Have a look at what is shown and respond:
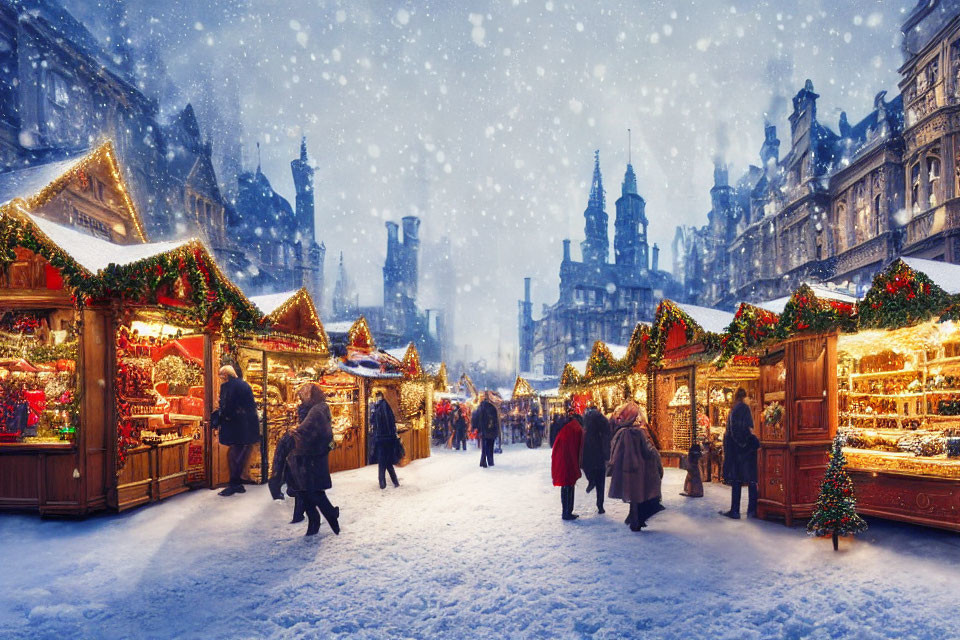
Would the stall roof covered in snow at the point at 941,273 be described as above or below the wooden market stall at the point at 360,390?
above

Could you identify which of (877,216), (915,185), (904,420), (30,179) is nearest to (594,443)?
(904,420)

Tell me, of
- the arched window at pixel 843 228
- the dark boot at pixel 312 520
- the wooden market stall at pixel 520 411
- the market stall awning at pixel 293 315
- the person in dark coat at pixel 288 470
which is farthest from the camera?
the wooden market stall at pixel 520 411

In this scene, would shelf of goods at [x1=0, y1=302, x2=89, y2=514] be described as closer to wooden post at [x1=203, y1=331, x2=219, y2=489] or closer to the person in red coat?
wooden post at [x1=203, y1=331, x2=219, y2=489]

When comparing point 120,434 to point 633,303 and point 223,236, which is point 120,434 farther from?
point 633,303

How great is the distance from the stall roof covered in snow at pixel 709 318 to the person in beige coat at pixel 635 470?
3986 mm

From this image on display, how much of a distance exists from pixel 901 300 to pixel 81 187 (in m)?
14.4

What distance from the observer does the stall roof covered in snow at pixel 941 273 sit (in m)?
6.28

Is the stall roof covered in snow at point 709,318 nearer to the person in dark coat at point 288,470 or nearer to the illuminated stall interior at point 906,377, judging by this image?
the illuminated stall interior at point 906,377

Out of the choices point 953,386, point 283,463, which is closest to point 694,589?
point 283,463

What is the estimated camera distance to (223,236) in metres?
30.5

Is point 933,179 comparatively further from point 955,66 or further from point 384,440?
point 384,440

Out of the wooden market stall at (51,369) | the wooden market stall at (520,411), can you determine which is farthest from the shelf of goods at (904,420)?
the wooden market stall at (520,411)

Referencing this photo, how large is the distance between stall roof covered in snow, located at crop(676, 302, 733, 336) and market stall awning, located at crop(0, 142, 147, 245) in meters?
11.5

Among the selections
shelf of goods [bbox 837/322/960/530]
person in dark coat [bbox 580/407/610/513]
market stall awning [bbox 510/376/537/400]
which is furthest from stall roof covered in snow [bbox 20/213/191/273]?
market stall awning [bbox 510/376/537/400]
